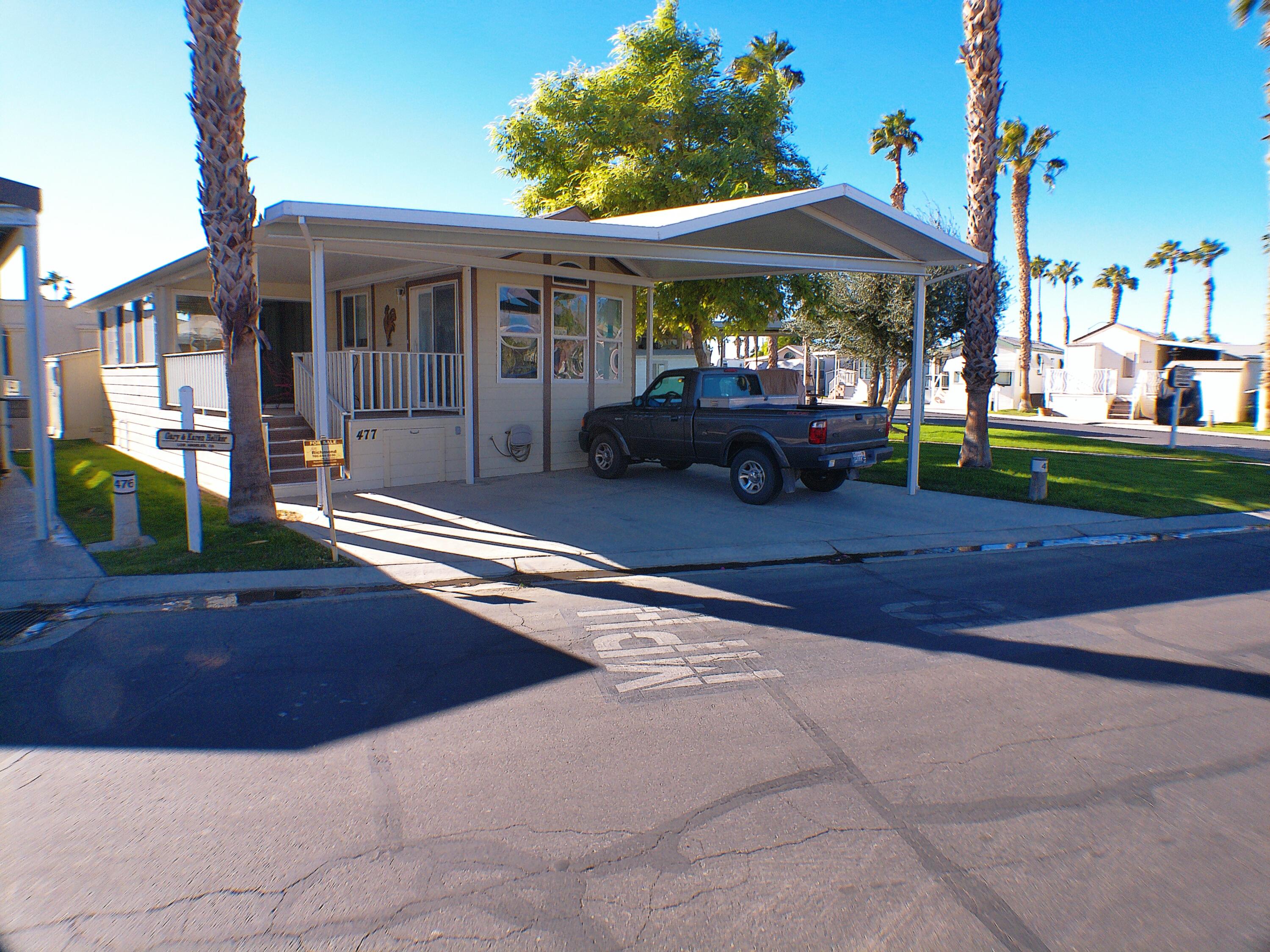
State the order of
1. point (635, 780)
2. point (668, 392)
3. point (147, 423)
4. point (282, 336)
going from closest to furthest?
point (635, 780) < point (668, 392) < point (147, 423) < point (282, 336)

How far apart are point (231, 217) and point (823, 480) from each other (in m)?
8.61

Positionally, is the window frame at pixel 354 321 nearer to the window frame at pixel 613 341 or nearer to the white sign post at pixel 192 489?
the window frame at pixel 613 341

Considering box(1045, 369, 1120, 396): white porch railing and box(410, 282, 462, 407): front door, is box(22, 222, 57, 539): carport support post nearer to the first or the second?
box(410, 282, 462, 407): front door

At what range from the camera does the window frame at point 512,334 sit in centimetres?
1375

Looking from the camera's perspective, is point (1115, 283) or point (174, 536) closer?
point (174, 536)

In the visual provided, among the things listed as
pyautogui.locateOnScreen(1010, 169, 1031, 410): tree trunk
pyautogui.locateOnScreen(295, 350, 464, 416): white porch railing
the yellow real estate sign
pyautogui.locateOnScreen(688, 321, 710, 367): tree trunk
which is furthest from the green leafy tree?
pyautogui.locateOnScreen(1010, 169, 1031, 410): tree trunk

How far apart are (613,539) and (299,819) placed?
19.8 feet

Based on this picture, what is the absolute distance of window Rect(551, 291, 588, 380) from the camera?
14.6m

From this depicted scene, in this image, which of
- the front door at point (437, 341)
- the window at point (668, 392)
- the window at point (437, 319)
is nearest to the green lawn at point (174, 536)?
the front door at point (437, 341)

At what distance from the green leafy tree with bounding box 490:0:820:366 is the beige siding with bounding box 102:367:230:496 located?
8.90 meters

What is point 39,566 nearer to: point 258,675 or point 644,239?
point 258,675

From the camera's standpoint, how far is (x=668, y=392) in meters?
12.8

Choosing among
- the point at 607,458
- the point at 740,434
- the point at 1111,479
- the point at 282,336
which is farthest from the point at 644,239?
the point at 282,336

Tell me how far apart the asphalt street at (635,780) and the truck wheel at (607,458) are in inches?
265
